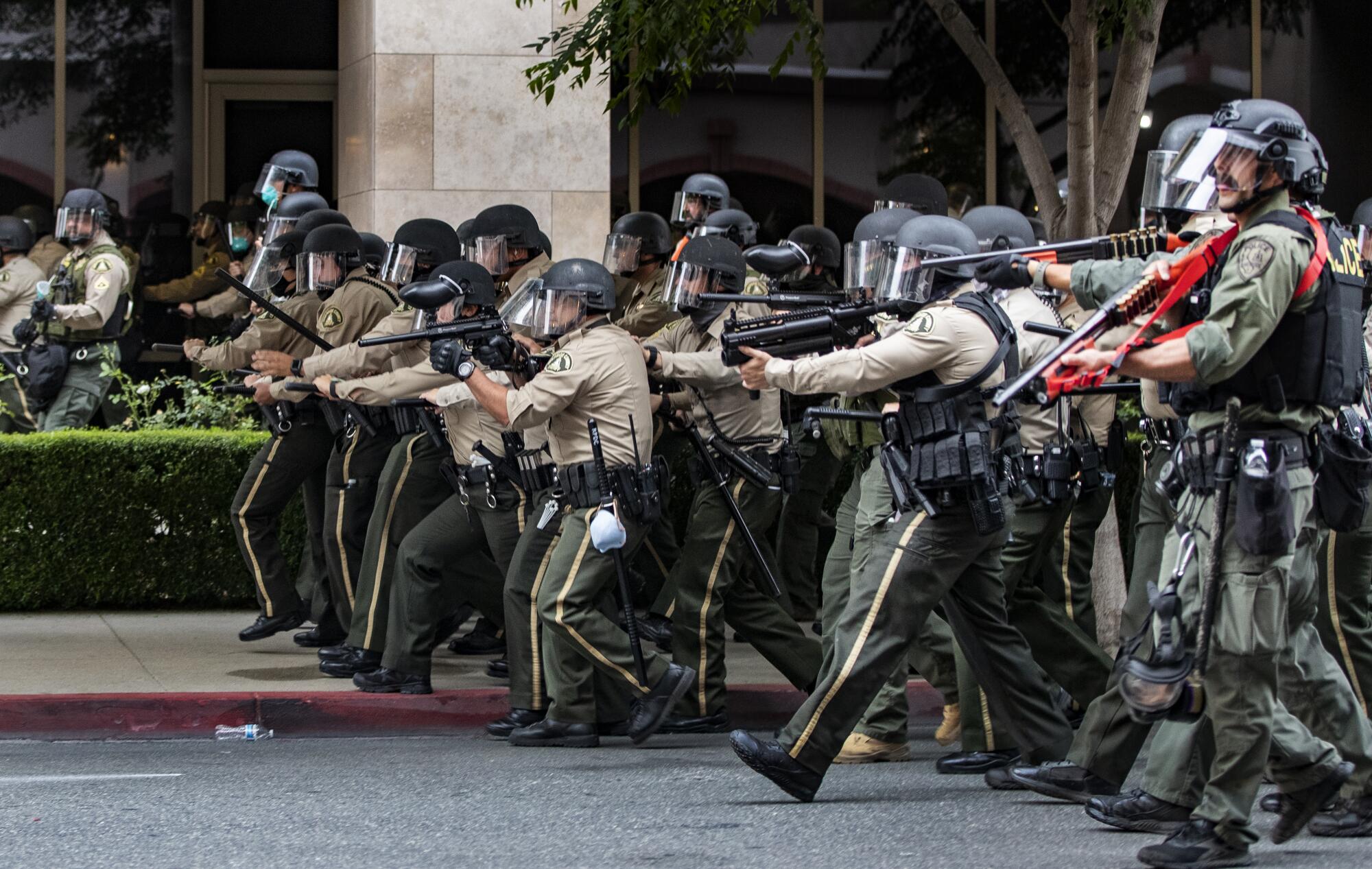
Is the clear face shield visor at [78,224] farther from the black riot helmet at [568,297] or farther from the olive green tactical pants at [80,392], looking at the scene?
the black riot helmet at [568,297]

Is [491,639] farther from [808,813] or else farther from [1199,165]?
[1199,165]

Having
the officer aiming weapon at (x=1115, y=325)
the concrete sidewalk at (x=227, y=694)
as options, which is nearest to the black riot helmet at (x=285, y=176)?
the concrete sidewalk at (x=227, y=694)

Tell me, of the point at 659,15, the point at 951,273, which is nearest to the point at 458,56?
the point at 659,15

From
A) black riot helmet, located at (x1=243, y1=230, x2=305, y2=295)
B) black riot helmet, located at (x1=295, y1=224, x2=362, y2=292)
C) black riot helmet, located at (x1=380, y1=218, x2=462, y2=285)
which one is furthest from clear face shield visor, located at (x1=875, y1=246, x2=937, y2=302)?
black riot helmet, located at (x1=243, y1=230, x2=305, y2=295)

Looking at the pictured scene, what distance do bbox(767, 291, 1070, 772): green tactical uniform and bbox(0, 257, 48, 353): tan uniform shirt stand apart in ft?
25.4

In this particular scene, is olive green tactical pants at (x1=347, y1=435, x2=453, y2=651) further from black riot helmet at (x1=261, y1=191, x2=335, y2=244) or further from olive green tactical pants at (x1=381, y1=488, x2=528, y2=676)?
black riot helmet at (x1=261, y1=191, x2=335, y2=244)

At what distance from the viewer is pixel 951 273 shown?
21.0 ft

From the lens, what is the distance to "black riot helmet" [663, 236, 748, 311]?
7.93 metres

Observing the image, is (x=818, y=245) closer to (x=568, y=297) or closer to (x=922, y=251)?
(x=568, y=297)

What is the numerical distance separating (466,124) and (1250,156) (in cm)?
834

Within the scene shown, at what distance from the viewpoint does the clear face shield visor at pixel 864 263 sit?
267 inches

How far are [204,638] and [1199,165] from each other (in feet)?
19.8

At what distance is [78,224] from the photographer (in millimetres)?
12133

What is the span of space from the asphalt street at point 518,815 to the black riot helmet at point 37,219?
705 centimetres
